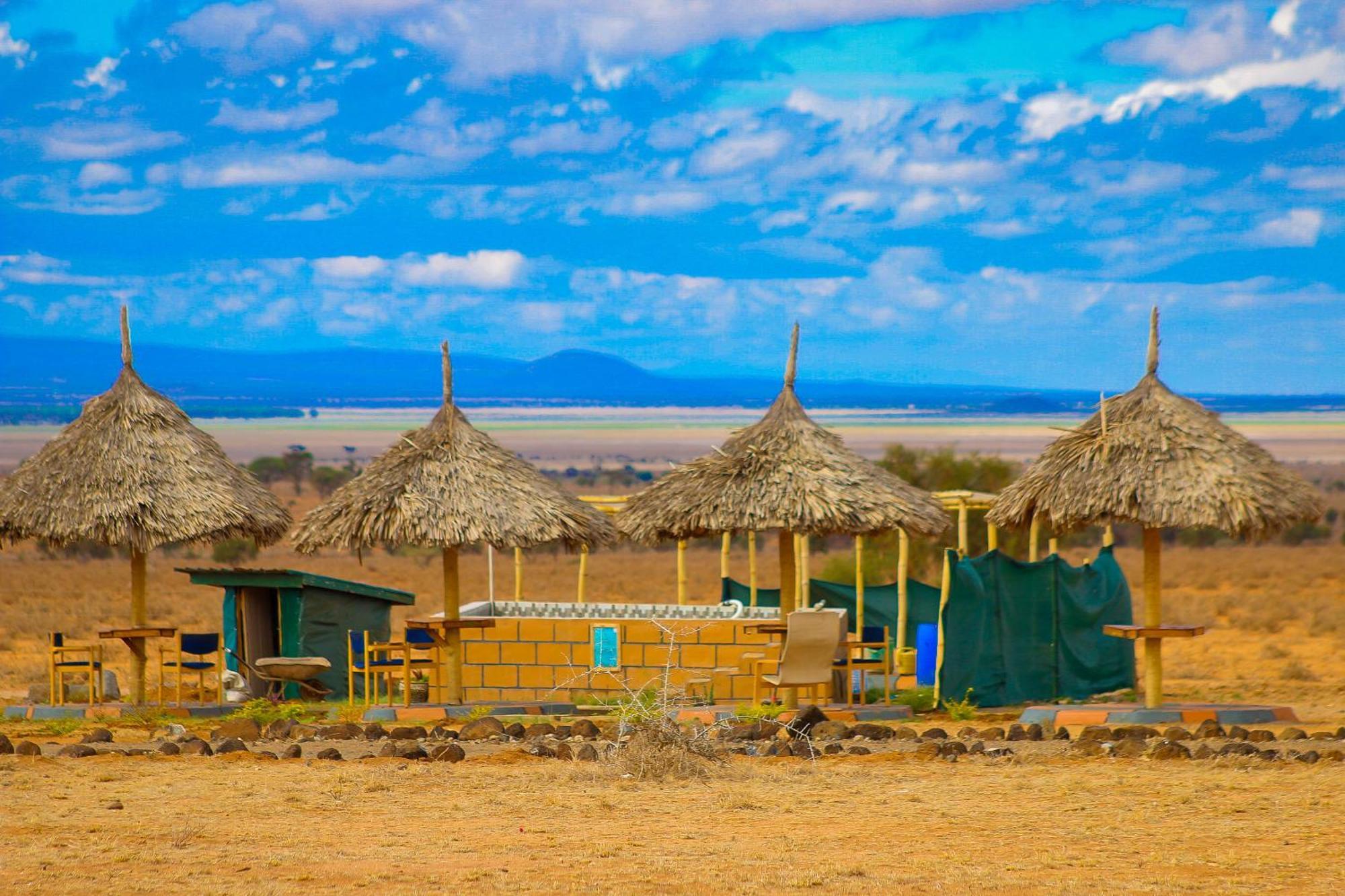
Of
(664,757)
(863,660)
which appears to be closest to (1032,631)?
(863,660)

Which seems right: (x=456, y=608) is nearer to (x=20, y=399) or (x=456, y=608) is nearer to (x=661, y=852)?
(x=661, y=852)

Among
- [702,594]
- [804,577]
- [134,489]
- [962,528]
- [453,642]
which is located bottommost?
[702,594]

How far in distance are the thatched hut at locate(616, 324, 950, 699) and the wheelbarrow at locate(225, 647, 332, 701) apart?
309cm

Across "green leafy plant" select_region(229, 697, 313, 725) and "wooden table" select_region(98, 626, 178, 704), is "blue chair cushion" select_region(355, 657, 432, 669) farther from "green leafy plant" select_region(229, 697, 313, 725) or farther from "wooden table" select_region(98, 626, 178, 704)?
"wooden table" select_region(98, 626, 178, 704)

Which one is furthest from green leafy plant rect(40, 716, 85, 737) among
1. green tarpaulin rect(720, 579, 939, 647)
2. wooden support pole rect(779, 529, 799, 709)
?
green tarpaulin rect(720, 579, 939, 647)

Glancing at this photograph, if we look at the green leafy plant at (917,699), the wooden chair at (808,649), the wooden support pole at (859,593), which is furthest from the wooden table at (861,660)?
the wooden support pole at (859,593)

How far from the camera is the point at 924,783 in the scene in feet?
37.0

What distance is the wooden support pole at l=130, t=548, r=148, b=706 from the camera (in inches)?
625

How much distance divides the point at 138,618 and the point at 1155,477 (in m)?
8.73

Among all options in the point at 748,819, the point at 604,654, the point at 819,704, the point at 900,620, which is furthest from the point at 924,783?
the point at 900,620

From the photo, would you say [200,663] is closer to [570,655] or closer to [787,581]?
[570,655]

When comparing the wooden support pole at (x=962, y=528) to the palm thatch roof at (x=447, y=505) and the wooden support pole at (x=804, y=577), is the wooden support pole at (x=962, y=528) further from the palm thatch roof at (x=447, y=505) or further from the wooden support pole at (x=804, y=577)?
the palm thatch roof at (x=447, y=505)

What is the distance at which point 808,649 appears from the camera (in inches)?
587

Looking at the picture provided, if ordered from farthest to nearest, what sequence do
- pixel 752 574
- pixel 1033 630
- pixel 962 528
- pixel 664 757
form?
pixel 752 574 < pixel 962 528 < pixel 1033 630 < pixel 664 757
